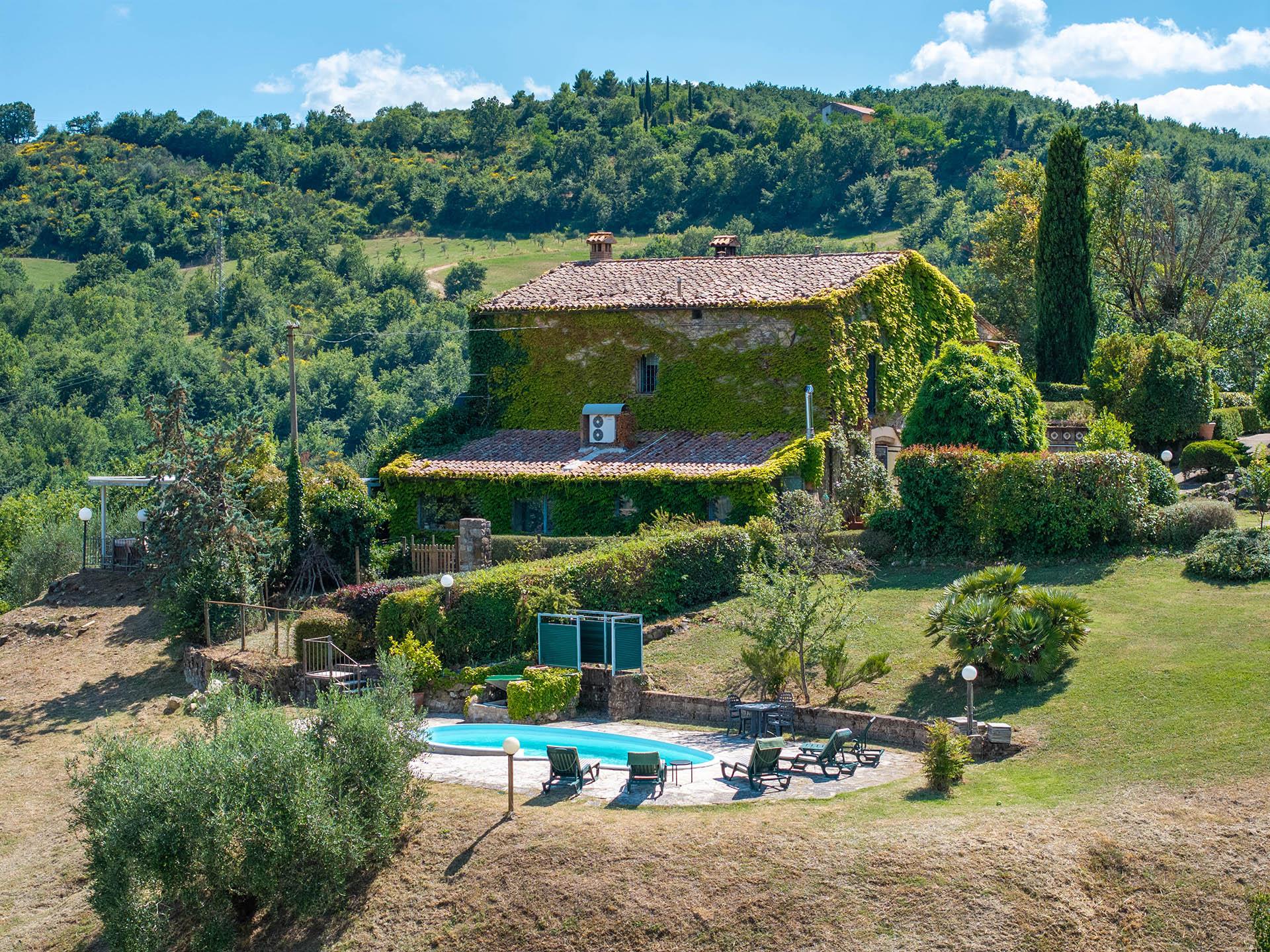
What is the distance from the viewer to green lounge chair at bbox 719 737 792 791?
20406 mm

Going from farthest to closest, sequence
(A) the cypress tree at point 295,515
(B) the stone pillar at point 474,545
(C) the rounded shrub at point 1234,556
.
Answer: (A) the cypress tree at point 295,515 < (B) the stone pillar at point 474,545 < (C) the rounded shrub at point 1234,556

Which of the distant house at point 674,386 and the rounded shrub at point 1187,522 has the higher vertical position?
the distant house at point 674,386

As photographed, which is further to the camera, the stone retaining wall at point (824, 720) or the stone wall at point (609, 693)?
the stone wall at point (609, 693)

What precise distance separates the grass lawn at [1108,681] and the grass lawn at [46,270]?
318 ft

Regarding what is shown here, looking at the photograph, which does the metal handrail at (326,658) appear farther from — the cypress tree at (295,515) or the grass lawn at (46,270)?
the grass lawn at (46,270)

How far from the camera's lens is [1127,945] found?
53.5ft

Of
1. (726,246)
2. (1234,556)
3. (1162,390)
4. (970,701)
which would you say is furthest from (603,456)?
(970,701)

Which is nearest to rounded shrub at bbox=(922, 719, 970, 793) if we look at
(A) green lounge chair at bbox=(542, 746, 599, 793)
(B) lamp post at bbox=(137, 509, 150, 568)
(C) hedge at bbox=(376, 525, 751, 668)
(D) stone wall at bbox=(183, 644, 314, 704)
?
(A) green lounge chair at bbox=(542, 746, 599, 793)

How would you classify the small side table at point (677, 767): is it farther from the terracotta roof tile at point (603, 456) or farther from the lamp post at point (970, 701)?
the terracotta roof tile at point (603, 456)

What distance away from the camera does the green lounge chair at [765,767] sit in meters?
20.4

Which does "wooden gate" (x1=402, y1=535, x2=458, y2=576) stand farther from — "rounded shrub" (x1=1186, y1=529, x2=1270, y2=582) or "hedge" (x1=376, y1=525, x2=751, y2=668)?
"rounded shrub" (x1=1186, y1=529, x2=1270, y2=582)

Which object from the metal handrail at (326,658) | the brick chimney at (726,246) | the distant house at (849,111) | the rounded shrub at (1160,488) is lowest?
the metal handrail at (326,658)

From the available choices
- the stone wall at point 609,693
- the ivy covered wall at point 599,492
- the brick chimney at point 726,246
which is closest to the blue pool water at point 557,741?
the stone wall at point 609,693

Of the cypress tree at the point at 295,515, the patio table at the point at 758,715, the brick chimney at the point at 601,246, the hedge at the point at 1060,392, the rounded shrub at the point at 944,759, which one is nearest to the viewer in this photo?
the rounded shrub at the point at 944,759
